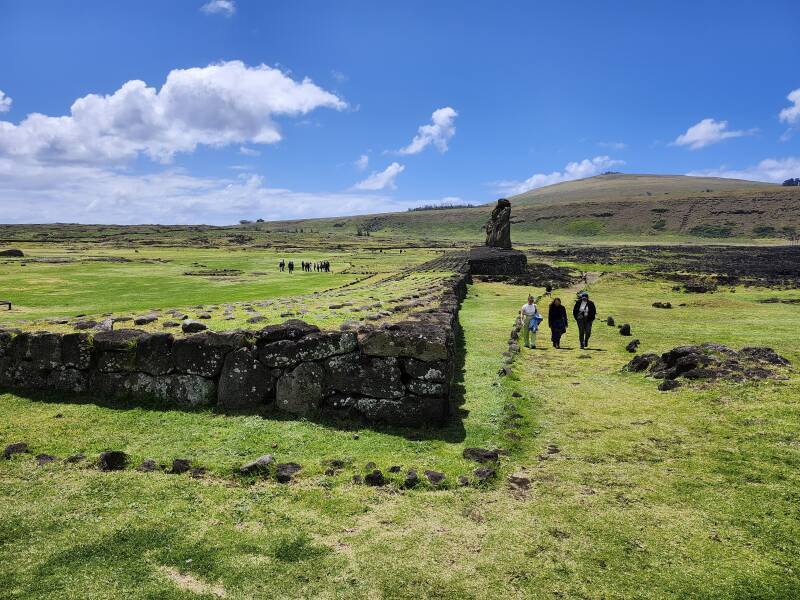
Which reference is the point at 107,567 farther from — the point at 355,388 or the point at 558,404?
the point at 558,404

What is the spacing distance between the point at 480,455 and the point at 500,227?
203 ft

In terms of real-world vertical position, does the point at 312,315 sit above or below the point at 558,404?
above

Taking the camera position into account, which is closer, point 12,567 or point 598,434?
point 12,567

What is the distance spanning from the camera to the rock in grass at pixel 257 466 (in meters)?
8.80

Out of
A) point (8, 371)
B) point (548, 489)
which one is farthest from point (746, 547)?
point (8, 371)

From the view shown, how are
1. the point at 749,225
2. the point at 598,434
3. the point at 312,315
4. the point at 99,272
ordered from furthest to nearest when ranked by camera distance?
the point at 749,225, the point at 99,272, the point at 312,315, the point at 598,434

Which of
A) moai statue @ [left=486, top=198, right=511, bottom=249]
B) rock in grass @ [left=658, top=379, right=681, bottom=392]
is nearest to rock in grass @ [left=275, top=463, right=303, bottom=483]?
rock in grass @ [left=658, top=379, right=681, bottom=392]

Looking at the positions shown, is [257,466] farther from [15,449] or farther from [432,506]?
[15,449]

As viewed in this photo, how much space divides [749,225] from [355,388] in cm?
21255

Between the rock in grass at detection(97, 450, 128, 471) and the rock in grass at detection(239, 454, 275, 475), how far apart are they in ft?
7.28

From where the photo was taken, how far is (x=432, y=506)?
794cm

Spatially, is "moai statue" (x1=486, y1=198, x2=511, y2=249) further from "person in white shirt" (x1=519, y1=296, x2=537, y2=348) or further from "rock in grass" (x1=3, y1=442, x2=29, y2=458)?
"rock in grass" (x1=3, y1=442, x2=29, y2=458)

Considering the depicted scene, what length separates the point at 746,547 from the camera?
656cm

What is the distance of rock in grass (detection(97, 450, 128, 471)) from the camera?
898 centimetres
